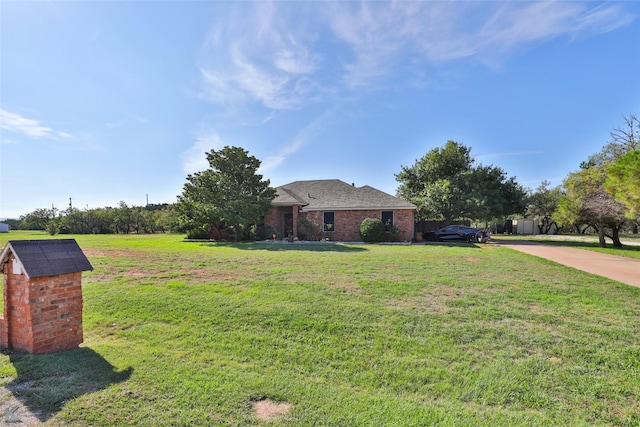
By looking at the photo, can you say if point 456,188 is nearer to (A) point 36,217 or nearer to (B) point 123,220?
(B) point 123,220

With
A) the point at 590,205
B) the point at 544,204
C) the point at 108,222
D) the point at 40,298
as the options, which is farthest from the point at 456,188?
the point at 108,222

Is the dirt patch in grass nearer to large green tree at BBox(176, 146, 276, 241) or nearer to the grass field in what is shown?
the grass field

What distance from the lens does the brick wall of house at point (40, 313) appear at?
321cm

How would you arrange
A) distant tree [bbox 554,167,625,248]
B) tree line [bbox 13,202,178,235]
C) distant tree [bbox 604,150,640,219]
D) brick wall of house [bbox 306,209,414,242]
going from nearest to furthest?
distant tree [bbox 604,150,640,219] < distant tree [bbox 554,167,625,248] < brick wall of house [bbox 306,209,414,242] < tree line [bbox 13,202,178,235]

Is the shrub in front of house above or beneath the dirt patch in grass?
above

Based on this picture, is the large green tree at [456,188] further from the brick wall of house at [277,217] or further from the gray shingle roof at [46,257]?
the gray shingle roof at [46,257]

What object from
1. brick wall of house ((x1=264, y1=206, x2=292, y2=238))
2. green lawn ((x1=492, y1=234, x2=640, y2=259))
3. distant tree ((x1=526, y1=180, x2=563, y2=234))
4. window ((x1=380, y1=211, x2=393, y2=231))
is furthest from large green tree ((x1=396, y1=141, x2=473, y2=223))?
distant tree ((x1=526, y1=180, x2=563, y2=234))

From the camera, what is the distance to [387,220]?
19.8 meters

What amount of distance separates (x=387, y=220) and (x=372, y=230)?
6.17 ft

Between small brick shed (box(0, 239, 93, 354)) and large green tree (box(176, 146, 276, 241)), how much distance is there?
1469 cm

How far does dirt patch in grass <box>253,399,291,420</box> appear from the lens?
2371 millimetres

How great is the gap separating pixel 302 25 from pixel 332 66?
2.34 m

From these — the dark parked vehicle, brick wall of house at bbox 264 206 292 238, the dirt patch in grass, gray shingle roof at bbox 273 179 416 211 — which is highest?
gray shingle roof at bbox 273 179 416 211

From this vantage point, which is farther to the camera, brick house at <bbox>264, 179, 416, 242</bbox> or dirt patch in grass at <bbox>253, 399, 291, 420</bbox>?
brick house at <bbox>264, 179, 416, 242</bbox>
